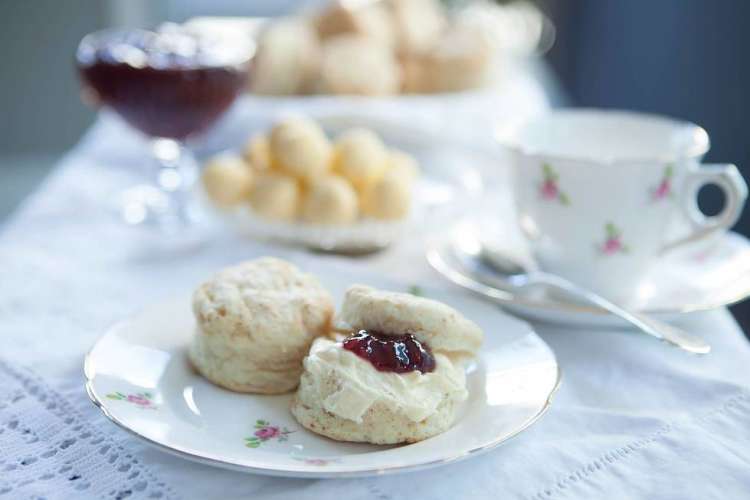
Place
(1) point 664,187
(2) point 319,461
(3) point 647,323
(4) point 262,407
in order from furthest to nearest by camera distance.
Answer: (1) point 664,187 → (3) point 647,323 → (4) point 262,407 → (2) point 319,461

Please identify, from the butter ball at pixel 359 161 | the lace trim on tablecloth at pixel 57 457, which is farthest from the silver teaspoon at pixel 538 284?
the lace trim on tablecloth at pixel 57 457

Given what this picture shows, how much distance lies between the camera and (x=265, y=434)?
29.9 inches

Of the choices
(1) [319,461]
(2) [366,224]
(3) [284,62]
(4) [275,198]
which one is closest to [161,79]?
(4) [275,198]

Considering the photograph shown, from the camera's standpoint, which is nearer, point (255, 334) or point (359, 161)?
point (255, 334)

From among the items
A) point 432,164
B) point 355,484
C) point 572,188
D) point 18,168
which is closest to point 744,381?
point 572,188

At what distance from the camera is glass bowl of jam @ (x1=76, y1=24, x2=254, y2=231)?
1431 millimetres

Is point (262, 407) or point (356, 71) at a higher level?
point (356, 71)

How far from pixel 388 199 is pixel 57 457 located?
2.15 feet

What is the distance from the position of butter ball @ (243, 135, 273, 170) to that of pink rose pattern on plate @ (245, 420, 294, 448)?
2.17 feet

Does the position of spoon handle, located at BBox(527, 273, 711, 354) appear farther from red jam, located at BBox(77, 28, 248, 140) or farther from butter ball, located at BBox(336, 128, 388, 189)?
red jam, located at BBox(77, 28, 248, 140)

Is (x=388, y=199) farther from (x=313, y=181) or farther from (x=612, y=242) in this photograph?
(x=612, y=242)

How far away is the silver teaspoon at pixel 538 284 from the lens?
911mm

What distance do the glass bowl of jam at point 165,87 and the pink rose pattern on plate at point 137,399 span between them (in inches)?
25.7

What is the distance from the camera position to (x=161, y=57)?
145cm
